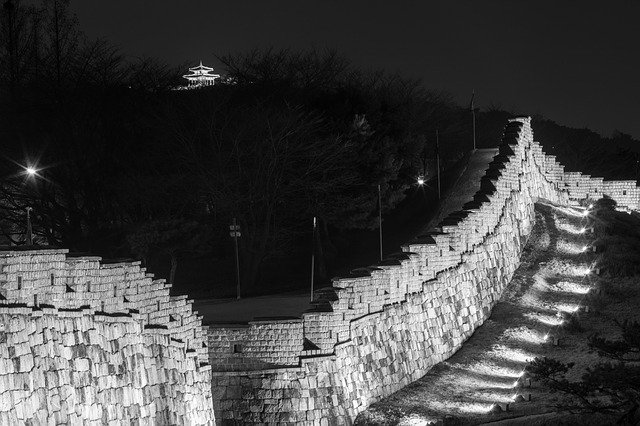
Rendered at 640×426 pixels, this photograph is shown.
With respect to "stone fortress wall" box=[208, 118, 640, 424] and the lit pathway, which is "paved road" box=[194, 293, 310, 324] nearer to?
"stone fortress wall" box=[208, 118, 640, 424]

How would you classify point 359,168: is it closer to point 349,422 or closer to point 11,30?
point 11,30

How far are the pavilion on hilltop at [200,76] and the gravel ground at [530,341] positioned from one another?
19.0 meters

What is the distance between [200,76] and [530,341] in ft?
116

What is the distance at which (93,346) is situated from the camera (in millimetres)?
26719

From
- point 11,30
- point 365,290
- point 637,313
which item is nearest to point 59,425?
point 365,290

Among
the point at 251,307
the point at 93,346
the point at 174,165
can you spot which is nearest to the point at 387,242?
the point at 174,165

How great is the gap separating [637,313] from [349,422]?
13.8m

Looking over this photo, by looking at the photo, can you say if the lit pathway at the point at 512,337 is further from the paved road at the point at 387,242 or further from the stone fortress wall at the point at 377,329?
the paved road at the point at 387,242

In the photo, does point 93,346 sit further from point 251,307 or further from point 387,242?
point 387,242

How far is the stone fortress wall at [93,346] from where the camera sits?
24.1 metres

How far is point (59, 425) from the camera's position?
24.8 metres

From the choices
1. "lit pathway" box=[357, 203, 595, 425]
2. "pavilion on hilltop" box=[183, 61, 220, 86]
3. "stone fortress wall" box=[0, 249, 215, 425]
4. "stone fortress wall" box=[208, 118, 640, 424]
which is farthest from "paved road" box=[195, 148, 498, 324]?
"pavilion on hilltop" box=[183, 61, 220, 86]

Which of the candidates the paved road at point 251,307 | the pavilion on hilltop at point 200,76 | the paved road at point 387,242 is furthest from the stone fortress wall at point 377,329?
the pavilion on hilltop at point 200,76

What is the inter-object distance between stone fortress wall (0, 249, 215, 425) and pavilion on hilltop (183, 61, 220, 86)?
38844mm
